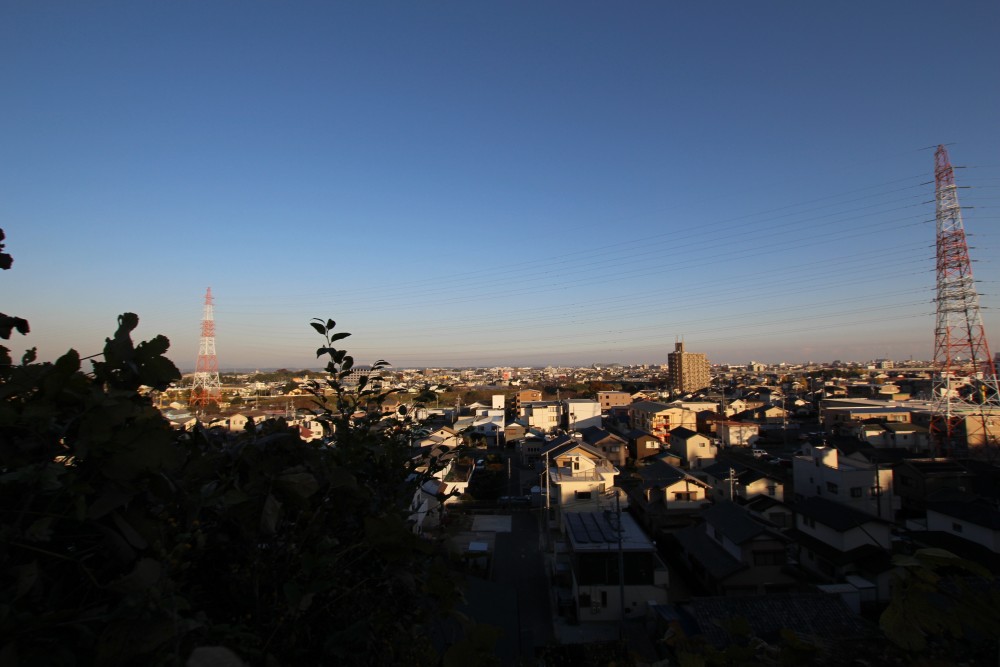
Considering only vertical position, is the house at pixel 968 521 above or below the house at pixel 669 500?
above

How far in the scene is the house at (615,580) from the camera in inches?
285

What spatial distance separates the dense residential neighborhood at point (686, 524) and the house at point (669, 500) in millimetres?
45

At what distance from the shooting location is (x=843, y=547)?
8.49m

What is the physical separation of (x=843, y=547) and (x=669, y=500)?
3.80m

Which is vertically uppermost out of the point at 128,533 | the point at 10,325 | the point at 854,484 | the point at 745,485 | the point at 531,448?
the point at 10,325

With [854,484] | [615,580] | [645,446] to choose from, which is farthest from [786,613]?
[645,446]

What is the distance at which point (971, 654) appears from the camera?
0.85 metres

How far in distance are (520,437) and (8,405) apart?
21335 mm

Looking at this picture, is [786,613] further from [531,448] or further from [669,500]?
[531,448]

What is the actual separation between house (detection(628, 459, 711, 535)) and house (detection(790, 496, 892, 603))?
2.44 m

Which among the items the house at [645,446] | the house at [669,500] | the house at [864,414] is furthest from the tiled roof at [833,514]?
the house at [864,414]

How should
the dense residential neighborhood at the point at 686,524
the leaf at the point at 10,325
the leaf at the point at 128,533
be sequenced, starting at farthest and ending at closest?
1. the dense residential neighborhood at the point at 686,524
2. the leaf at the point at 10,325
3. the leaf at the point at 128,533

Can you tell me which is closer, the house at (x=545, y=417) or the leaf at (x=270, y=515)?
the leaf at (x=270, y=515)

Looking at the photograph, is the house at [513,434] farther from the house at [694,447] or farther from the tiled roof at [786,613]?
the tiled roof at [786,613]
